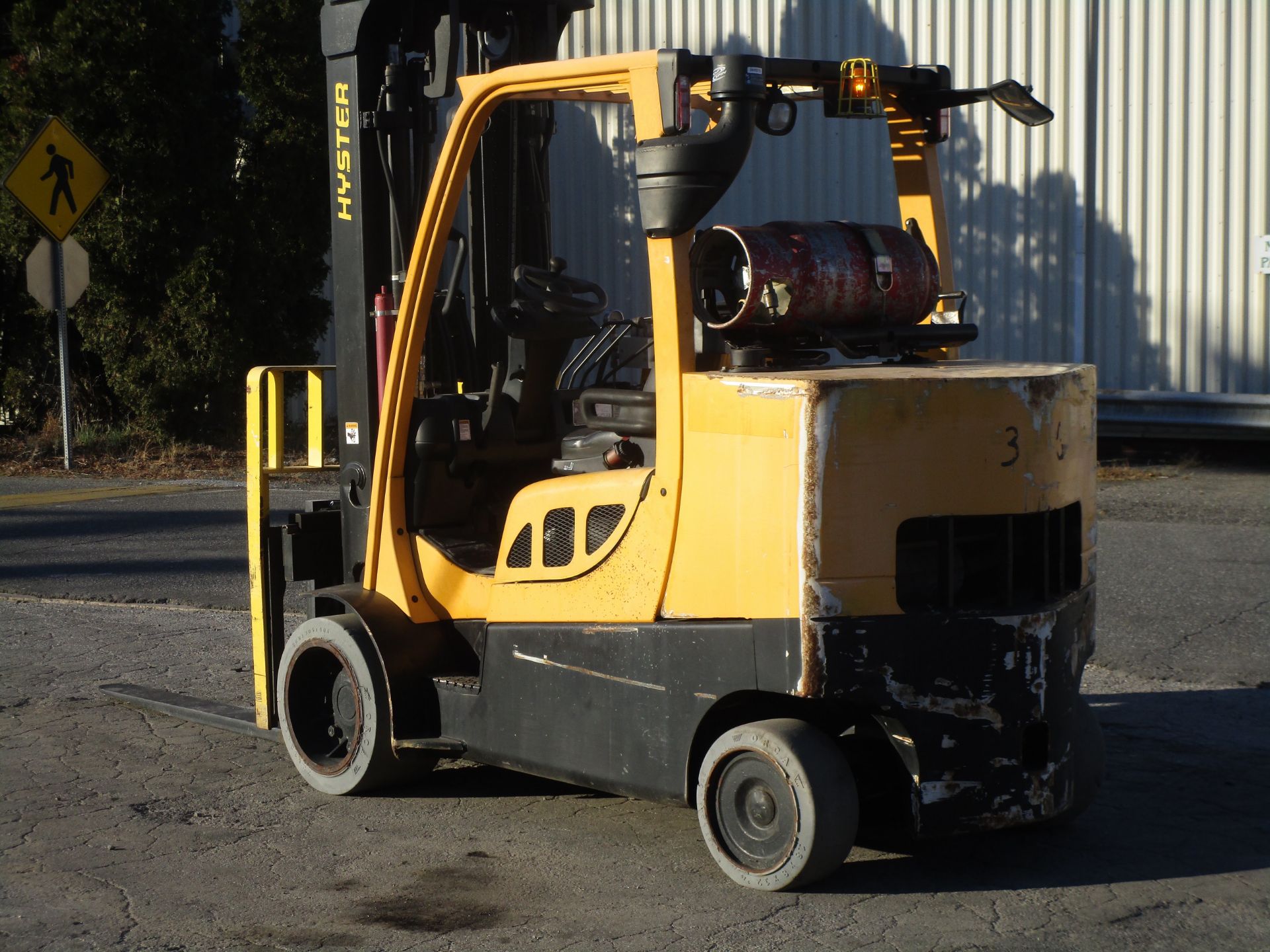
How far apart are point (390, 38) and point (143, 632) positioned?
4.15m

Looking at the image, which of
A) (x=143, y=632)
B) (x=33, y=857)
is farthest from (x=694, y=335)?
(x=143, y=632)

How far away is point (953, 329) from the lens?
4996 mm

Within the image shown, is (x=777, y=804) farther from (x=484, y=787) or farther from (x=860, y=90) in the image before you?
(x=860, y=90)

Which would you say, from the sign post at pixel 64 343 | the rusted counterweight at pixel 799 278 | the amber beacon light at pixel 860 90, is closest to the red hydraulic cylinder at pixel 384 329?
the rusted counterweight at pixel 799 278

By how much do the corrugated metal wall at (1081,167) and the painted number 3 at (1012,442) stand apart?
34.1 ft

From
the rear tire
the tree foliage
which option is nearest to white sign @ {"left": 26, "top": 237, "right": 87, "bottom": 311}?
the tree foliage

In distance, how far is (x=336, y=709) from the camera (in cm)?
569

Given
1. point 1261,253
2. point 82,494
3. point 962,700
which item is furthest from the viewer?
point 82,494

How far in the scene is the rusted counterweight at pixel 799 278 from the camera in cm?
455

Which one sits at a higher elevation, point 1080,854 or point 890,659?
point 890,659

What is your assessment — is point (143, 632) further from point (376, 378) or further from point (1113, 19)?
point (1113, 19)

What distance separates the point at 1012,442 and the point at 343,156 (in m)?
2.96

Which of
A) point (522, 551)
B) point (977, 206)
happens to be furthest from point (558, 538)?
point (977, 206)

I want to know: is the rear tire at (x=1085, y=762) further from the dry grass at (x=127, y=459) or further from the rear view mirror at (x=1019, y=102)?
the dry grass at (x=127, y=459)
